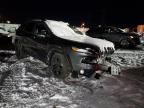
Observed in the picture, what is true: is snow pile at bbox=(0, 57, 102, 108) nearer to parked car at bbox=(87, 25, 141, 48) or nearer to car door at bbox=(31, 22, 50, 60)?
car door at bbox=(31, 22, 50, 60)

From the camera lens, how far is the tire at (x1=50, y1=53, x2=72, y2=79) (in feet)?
25.7

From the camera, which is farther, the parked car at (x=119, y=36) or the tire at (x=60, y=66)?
the parked car at (x=119, y=36)

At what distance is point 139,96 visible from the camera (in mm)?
6789

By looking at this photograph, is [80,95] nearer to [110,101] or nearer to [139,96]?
[110,101]

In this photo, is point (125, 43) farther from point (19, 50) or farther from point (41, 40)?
point (41, 40)

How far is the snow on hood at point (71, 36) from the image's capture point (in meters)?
7.85

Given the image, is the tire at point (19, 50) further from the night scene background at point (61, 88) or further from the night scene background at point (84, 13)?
the night scene background at point (84, 13)

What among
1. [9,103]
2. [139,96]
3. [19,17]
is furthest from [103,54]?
[19,17]

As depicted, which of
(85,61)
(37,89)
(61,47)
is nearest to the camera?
(37,89)

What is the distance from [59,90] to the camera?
6.77 meters

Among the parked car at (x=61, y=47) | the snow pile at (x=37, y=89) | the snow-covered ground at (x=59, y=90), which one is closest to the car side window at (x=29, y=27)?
the parked car at (x=61, y=47)

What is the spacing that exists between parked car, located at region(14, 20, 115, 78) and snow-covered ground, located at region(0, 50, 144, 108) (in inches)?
16.9

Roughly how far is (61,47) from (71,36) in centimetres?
98

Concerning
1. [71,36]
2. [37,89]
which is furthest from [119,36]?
[37,89]
